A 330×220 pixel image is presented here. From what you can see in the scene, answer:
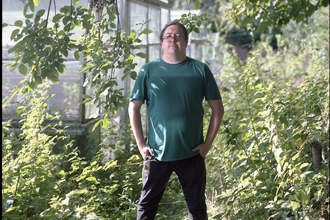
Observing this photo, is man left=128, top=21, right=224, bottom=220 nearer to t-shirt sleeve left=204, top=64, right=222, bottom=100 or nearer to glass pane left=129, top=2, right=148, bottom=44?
t-shirt sleeve left=204, top=64, right=222, bottom=100

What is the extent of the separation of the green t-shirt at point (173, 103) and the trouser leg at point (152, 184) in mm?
62

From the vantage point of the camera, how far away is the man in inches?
126

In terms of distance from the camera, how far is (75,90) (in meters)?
5.41

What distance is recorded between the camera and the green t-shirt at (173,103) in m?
3.21

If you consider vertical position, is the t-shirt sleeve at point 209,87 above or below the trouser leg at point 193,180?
above

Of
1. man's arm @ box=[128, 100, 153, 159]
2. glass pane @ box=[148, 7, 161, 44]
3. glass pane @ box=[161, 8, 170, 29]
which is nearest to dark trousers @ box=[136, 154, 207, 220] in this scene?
man's arm @ box=[128, 100, 153, 159]

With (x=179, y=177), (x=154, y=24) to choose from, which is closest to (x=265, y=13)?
(x=179, y=177)

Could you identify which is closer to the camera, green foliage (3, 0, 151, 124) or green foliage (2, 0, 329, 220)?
green foliage (3, 0, 151, 124)

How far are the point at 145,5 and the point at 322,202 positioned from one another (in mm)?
4477

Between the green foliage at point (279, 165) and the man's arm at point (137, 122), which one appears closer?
the man's arm at point (137, 122)

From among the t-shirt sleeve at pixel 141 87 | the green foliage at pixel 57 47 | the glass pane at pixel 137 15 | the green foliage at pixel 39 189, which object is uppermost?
the glass pane at pixel 137 15

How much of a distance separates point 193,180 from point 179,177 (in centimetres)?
9

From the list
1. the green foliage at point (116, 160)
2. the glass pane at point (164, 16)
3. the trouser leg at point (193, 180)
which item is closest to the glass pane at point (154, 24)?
the glass pane at point (164, 16)

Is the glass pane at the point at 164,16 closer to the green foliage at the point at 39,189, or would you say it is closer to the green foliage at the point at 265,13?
the green foliage at the point at 265,13
